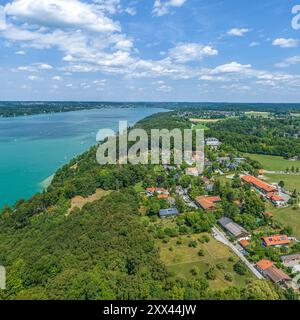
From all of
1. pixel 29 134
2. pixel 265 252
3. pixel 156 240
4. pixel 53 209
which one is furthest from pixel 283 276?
pixel 29 134

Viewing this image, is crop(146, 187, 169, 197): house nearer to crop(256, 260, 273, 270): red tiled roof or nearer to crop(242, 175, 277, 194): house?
crop(242, 175, 277, 194): house

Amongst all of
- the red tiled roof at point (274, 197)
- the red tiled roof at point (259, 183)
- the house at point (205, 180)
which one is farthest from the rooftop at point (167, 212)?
the red tiled roof at point (259, 183)

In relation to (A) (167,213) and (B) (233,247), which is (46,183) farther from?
(B) (233,247)

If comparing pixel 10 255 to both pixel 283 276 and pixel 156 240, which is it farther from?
pixel 283 276

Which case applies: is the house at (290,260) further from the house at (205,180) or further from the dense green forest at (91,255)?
the house at (205,180)

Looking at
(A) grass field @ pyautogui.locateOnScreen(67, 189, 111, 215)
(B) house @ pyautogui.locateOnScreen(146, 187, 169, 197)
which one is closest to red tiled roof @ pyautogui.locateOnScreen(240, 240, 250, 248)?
(B) house @ pyautogui.locateOnScreen(146, 187, 169, 197)
